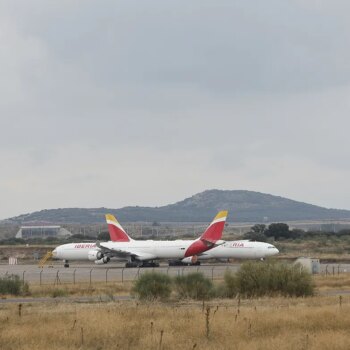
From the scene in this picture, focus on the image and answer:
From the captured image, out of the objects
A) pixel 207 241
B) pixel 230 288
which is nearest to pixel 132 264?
pixel 207 241

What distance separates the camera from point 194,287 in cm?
3716

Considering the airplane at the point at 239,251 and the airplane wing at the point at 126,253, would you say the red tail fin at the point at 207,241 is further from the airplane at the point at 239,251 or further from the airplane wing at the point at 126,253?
the airplane wing at the point at 126,253

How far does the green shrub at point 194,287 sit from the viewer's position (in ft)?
120

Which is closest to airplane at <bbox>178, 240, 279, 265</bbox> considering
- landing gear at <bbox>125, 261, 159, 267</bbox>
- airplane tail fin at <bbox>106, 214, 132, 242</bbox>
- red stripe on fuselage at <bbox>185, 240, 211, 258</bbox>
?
red stripe on fuselage at <bbox>185, 240, 211, 258</bbox>

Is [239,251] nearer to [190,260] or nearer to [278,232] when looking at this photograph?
[190,260]

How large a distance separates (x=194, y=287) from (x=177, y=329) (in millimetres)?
15656

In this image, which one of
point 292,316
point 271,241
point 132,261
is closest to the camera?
point 292,316

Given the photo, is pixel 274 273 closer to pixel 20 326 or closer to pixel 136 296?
pixel 136 296

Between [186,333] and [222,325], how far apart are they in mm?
1372

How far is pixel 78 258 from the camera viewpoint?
88.8 metres

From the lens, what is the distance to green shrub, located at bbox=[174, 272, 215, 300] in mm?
36438

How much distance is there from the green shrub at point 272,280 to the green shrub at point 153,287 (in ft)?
10.3

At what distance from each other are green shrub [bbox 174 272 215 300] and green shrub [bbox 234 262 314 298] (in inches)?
55.3

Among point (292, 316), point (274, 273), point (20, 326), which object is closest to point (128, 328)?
point (20, 326)
